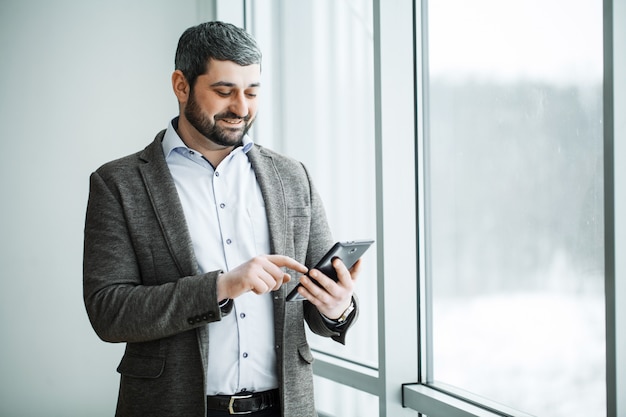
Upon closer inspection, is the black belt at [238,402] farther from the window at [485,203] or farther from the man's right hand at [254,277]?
the window at [485,203]

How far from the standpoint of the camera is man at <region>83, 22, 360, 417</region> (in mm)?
1464

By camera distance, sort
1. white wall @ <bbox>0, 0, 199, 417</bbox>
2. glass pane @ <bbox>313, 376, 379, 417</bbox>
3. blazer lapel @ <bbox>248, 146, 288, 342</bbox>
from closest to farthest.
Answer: blazer lapel @ <bbox>248, 146, 288, 342</bbox>
glass pane @ <bbox>313, 376, 379, 417</bbox>
white wall @ <bbox>0, 0, 199, 417</bbox>

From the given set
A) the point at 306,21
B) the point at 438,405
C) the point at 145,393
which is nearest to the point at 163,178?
the point at 145,393

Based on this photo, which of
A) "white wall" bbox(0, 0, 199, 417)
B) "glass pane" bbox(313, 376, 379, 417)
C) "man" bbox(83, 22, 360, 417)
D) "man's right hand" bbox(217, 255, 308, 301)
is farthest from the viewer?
"white wall" bbox(0, 0, 199, 417)

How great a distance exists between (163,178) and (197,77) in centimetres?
29

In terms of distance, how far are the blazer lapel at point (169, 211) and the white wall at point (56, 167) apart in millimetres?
1956

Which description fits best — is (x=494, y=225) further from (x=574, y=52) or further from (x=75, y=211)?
(x=75, y=211)

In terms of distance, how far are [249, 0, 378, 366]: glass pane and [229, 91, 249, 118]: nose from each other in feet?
3.84

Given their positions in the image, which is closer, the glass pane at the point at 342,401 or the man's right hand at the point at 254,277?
the man's right hand at the point at 254,277

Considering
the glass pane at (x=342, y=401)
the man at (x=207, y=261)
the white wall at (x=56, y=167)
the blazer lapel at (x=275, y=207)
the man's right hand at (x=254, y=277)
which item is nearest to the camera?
the man's right hand at (x=254, y=277)

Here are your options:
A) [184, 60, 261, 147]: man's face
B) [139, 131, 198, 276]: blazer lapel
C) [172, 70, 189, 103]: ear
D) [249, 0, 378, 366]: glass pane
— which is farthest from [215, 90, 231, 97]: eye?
[249, 0, 378, 366]: glass pane

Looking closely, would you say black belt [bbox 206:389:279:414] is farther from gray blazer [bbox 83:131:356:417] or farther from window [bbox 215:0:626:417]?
window [bbox 215:0:626:417]

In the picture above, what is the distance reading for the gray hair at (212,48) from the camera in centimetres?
161

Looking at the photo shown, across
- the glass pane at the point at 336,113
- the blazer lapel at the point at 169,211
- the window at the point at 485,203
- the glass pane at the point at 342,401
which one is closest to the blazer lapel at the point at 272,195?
the blazer lapel at the point at 169,211
